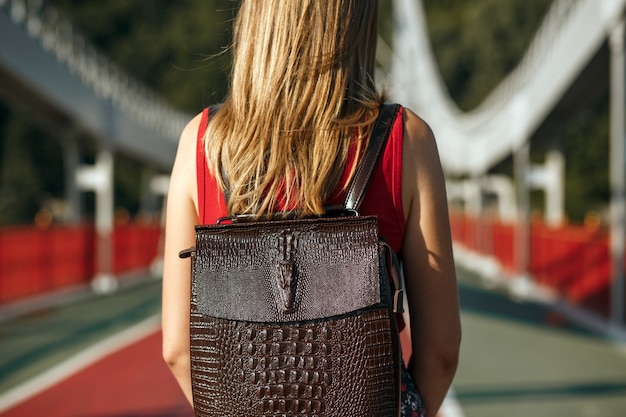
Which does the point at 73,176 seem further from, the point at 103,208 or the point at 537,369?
the point at 537,369

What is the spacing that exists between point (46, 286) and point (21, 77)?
3.60 m

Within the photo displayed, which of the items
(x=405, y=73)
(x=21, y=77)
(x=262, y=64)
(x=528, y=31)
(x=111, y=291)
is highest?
(x=528, y=31)

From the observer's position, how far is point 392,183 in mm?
1908

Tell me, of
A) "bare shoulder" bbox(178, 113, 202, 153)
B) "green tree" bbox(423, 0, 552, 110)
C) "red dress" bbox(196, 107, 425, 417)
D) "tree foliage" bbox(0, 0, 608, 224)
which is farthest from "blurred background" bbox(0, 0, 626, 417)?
"green tree" bbox(423, 0, 552, 110)

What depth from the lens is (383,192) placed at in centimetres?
191

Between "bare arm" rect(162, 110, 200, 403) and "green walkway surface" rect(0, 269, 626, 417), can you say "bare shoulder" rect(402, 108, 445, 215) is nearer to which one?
"bare arm" rect(162, 110, 200, 403)

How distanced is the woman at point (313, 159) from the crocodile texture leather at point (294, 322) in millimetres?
86

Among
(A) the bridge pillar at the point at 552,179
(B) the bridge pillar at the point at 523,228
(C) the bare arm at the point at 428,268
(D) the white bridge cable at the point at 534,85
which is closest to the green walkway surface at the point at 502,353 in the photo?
(D) the white bridge cable at the point at 534,85

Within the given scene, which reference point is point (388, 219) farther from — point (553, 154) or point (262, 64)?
point (553, 154)

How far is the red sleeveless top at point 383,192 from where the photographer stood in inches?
74.8

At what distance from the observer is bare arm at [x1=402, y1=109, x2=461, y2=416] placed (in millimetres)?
1922

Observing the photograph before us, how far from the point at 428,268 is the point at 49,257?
16383 millimetres

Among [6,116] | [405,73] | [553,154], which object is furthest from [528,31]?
[553,154]

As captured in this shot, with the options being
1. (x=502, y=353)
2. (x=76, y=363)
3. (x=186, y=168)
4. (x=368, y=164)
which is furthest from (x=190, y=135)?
(x=502, y=353)
